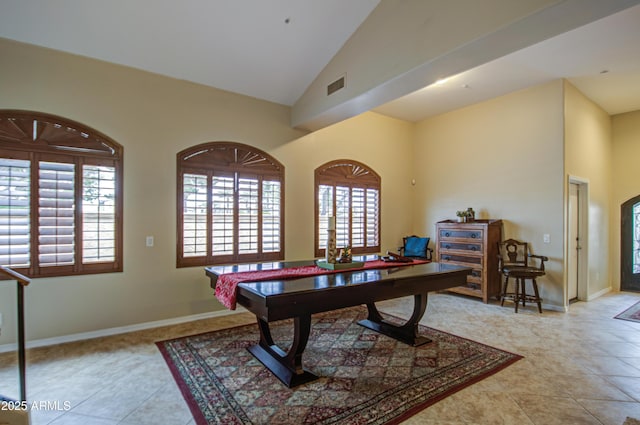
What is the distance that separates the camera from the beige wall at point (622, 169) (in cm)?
612

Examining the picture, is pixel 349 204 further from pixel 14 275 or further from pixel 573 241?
pixel 14 275

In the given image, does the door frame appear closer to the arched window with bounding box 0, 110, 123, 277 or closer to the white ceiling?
the white ceiling

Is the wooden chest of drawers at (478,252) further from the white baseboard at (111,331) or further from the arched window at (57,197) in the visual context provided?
the arched window at (57,197)

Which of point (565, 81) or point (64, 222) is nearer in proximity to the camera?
point (64, 222)

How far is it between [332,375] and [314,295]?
0.89 m

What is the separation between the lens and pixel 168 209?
4199mm

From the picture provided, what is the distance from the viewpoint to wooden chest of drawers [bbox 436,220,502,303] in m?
5.26

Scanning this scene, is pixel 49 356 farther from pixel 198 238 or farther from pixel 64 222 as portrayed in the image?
pixel 198 238

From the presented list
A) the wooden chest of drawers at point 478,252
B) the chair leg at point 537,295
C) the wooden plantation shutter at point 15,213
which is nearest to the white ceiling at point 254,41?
Result: the wooden plantation shutter at point 15,213

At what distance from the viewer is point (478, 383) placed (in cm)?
272

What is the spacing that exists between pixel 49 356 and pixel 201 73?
3.59 m

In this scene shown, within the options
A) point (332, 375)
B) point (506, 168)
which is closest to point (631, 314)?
point (506, 168)

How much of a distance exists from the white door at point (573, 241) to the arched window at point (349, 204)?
124 inches

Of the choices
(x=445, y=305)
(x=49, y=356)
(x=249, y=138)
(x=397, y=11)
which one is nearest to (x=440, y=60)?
(x=397, y=11)
